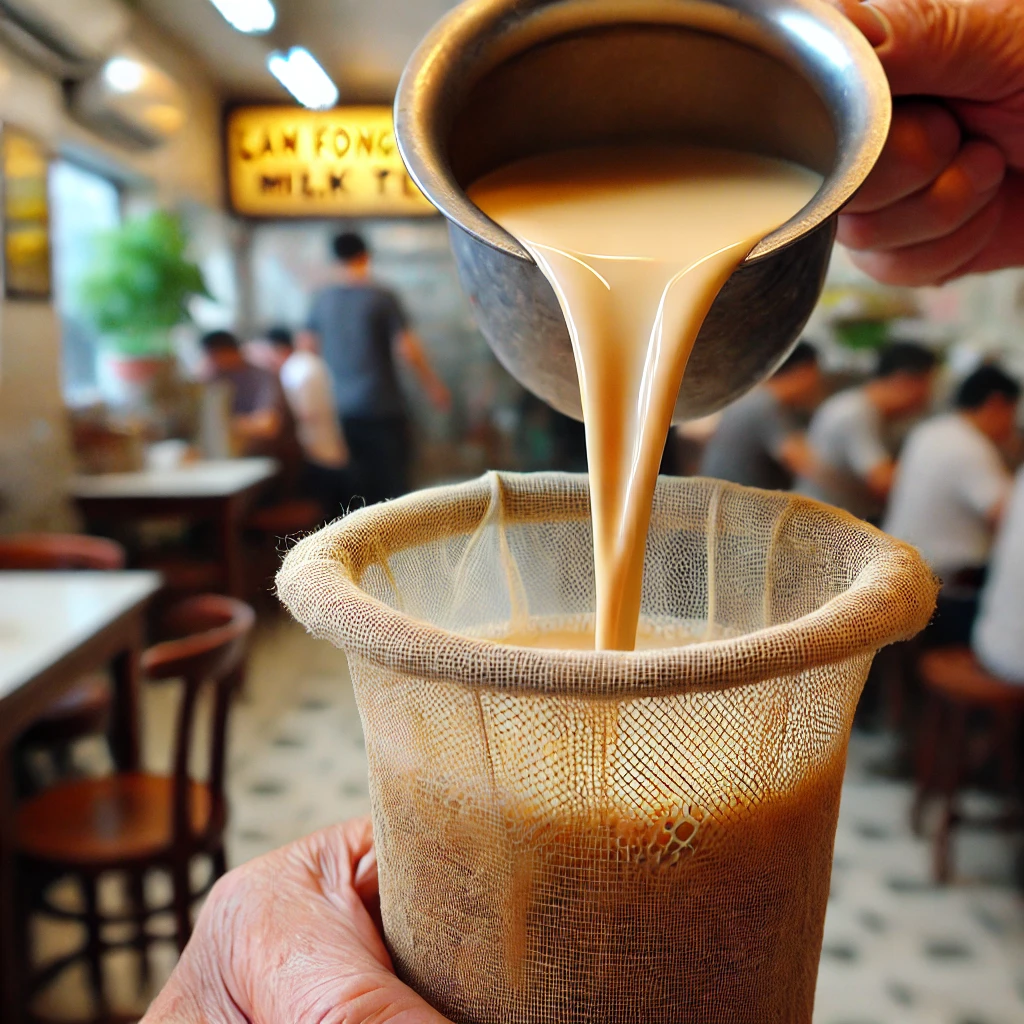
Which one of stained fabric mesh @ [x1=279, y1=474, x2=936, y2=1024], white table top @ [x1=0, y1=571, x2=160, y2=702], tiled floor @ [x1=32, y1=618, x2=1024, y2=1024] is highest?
stained fabric mesh @ [x1=279, y1=474, x2=936, y2=1024]

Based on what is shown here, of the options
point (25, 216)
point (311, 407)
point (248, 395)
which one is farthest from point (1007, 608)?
point (248, 395)

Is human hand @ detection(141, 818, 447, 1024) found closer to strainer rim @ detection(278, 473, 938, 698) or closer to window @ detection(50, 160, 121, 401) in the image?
strainer rim @ detection(278, 473, 938, 698)

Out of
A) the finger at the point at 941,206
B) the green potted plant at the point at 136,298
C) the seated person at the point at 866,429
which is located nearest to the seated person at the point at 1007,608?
the seated person at the point at 866,429

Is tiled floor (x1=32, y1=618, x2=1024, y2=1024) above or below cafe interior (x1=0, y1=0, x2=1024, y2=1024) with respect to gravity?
below

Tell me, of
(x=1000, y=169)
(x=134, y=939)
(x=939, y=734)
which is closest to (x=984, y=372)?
(x=939, y=734)

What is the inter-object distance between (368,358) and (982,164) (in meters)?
1.86

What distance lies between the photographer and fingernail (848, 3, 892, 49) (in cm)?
65

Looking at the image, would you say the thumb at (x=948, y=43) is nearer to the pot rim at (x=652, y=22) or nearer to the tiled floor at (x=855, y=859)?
the pot rim at (x=652, y=22)

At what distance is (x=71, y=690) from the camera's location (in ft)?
6.28

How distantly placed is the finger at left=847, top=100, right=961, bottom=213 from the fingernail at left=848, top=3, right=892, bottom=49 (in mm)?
80

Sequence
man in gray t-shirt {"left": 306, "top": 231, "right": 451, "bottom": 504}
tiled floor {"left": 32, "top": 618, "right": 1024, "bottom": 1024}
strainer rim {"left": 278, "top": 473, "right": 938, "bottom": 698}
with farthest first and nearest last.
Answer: man in gray t-shirt {"left": 306, "top": 231, "right": 451, "bottom": 504}
tiled floor {"left": 32, "top": 618, "right": 1024, "bottom": 1024}
strainer rim {"left": 278, "top": 473, "right": 938, "bottom": 698}

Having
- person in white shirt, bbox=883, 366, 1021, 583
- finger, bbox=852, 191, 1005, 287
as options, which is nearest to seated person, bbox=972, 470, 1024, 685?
person in white shirt, bbox=883, 366, 1021, 583

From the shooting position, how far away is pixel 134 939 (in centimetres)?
163

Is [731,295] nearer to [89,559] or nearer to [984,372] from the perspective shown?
[89,559]
